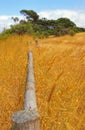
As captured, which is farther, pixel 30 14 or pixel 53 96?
pixel 30 14

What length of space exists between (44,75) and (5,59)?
3.25 m

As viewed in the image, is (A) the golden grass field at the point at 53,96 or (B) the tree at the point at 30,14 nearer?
(A) the golden grass field at the point at 53,96

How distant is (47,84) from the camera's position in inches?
181

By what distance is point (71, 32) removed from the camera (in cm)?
3759

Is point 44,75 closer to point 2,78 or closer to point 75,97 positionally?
point 2,78

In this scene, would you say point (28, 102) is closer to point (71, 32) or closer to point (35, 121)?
A: point (35, 121)

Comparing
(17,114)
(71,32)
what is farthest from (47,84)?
(71,32)

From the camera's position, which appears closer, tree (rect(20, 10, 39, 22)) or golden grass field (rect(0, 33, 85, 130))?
golden grass field (rect(0, 33, 85, 130))

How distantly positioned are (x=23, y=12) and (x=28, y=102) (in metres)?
39.0

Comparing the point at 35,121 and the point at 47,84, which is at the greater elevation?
the point at 35,121

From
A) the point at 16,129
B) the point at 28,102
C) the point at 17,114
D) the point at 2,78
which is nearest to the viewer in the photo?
the point at 16,129

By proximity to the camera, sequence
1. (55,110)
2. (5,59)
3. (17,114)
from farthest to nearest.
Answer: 1. (5,59)
2. (55,110)
3. (17,114)

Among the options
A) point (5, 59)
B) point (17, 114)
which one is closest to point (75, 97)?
point (17, 114)

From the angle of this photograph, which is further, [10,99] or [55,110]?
[10,99]
